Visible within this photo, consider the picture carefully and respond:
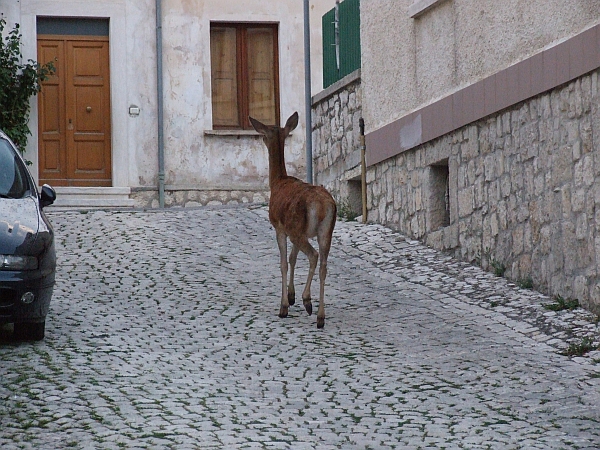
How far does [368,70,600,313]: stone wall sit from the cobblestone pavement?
0.33 meters

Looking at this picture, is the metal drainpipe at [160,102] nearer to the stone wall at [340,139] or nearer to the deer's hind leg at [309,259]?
the stone wall at [340,139]

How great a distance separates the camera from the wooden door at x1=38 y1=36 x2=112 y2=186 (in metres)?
22.4

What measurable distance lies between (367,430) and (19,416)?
2.17 metres

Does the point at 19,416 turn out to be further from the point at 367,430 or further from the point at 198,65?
the point at 198,65

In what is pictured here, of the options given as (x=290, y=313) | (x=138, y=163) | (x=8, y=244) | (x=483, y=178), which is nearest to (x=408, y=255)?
(x=483, y=178)

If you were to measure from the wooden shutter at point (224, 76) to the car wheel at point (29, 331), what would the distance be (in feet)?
43.4

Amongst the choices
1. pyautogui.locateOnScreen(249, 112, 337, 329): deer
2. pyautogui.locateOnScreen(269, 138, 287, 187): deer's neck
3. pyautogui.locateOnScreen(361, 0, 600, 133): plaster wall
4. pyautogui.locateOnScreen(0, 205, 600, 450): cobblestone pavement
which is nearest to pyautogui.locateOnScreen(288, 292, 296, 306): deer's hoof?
pyautogui.locateOnScreen(249, 112, 337, 329): deer

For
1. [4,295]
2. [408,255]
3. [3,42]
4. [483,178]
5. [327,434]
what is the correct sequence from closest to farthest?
[327,434], [4,295], [483,178], [408,255], [3,42]

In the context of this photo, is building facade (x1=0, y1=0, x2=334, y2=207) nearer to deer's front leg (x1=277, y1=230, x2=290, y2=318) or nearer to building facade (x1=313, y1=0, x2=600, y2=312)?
building facade (x1=313, y1=0, x2=600, y2=312)

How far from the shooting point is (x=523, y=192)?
12.4m

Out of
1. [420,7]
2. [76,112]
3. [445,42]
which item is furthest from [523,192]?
[76,112]

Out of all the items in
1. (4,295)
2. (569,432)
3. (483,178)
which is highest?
(483,178)

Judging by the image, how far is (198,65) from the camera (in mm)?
23016

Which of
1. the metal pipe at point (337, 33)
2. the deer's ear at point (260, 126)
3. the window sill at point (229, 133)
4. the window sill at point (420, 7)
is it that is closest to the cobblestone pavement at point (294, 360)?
the deer's ear at point (260, 126)
